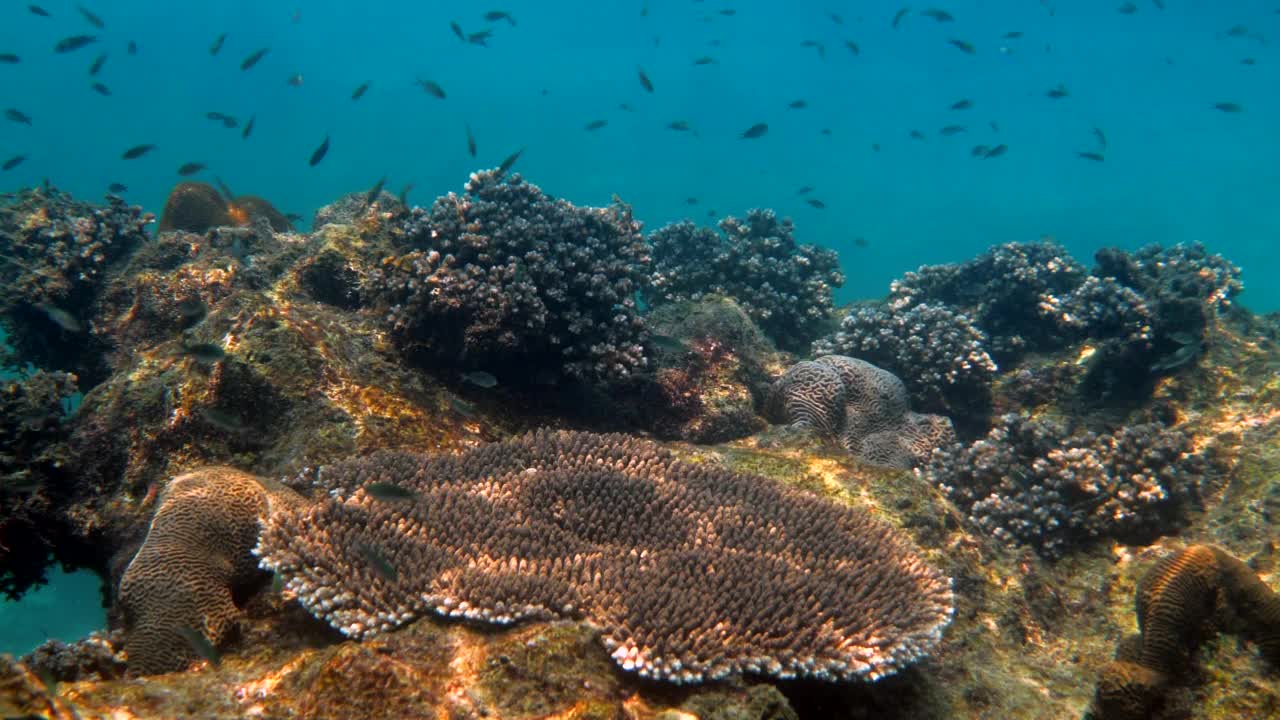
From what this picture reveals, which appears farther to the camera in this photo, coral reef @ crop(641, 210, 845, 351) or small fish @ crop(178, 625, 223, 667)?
coral reef @ crop(641, 210, 845, 351)

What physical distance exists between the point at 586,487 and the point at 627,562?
→ 0.83 meters

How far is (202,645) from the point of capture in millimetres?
3357

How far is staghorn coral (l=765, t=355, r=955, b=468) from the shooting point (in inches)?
313

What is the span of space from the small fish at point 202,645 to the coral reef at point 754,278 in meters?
8.21

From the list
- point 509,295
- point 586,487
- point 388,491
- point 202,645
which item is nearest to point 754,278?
point 509,295

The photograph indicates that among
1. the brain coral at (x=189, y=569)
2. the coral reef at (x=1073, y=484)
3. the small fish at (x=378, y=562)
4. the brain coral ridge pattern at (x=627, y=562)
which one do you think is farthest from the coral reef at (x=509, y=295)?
the coral reef at (x=1073, y=484)

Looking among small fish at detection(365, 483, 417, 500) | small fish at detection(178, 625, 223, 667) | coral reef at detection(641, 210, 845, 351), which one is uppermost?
coral reef at detection(641, 210, 845, 351)

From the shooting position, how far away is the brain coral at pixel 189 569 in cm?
373

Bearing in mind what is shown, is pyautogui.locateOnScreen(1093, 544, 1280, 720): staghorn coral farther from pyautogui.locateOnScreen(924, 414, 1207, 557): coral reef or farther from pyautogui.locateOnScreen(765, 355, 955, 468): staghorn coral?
pyautogui.locateOnScreen(765, 355, 955, 468): staghorn coral

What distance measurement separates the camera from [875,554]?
14.0ft

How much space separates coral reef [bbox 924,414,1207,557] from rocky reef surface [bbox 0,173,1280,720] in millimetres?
37

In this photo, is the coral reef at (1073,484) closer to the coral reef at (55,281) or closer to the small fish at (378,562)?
the small fish at (378,562)

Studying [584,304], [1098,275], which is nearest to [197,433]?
[584,304]

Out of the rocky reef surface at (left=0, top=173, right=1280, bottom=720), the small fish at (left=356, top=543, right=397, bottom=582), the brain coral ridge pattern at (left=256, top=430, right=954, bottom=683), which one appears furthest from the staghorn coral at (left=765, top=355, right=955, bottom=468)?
the small fish at (left=356, top=543, right=397, bottom=582)
